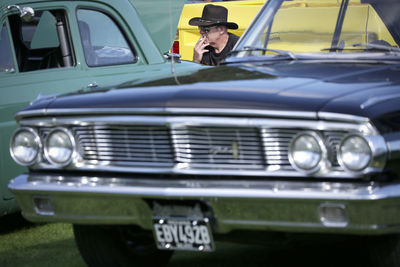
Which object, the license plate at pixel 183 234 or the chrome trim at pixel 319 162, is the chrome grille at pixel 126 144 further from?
the chrome trim at pixel 319 162

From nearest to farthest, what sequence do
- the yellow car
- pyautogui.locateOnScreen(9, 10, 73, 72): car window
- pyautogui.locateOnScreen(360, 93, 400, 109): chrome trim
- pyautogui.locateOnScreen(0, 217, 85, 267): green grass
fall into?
pyautogui.locateOnScreen(360, 93, 400, 109): chrome trim, pyautogui.locateOnScreen(0, 217, 85, 267): green grass, pyautogui.locateOnScreen(9, 10, 73, 72): car window, the yellow car

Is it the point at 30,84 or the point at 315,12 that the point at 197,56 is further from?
the point at 315,12

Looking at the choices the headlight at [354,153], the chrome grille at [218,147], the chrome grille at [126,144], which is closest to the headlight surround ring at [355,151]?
the headlight at [354,153]

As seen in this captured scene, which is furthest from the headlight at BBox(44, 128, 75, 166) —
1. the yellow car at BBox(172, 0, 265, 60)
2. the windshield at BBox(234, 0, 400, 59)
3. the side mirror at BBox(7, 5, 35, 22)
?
the yellow car at BBox(172, 0, 265, 60)

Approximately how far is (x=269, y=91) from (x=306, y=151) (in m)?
0.37

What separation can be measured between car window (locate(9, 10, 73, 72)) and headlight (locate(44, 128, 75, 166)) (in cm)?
274

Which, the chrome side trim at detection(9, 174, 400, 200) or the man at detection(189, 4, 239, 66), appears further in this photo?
the man at detection(189, 4, 239, 66)

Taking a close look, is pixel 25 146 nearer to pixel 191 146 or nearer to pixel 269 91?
pixel 191 146

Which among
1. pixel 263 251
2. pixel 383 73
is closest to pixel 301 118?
pixel 383 73

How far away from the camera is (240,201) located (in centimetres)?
421

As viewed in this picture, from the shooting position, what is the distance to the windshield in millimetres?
5473

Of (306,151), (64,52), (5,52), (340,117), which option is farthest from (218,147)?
(64,52)

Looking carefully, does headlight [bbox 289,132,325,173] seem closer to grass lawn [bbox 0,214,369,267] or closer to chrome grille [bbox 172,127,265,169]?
chrome grille [bbox 172,127,265,169]

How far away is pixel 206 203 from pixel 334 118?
2.22 ft
